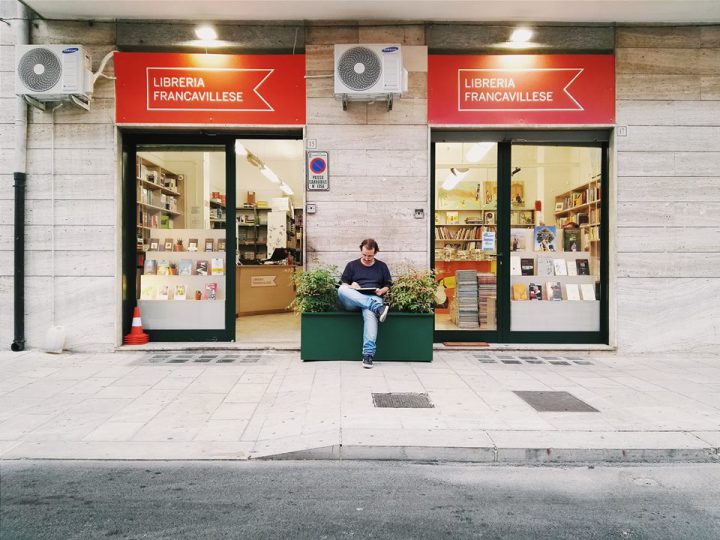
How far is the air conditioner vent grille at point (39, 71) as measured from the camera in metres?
7.13

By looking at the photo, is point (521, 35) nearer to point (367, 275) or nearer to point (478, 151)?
point (478, 151)

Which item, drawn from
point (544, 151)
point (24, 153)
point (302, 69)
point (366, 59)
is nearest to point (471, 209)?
point (544, 151)

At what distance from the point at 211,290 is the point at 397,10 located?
16.7ft

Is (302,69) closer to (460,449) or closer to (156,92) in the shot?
(156,92)

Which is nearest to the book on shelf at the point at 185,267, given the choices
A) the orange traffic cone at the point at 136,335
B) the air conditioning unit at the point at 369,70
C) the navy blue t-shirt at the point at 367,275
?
the orange traffic cone at the point at 136,335

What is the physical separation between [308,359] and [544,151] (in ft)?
16.4

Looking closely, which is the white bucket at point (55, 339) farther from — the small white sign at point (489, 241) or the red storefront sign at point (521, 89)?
the small white sign at point (489, 241)

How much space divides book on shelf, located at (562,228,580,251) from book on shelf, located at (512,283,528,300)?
97 centimetres

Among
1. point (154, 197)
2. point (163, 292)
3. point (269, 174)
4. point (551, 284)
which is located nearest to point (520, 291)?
point (551, 284)

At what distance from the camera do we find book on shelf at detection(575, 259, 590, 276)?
8.32 meters

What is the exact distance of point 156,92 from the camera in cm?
768

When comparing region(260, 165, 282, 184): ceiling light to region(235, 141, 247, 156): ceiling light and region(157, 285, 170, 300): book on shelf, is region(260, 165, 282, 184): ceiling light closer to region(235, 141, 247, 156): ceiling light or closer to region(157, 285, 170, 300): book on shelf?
region(235, 141, 247, 156): ceiling light

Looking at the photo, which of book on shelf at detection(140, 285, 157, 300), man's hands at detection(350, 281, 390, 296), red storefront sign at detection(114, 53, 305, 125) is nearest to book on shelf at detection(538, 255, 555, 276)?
man's hands at detection(350, 281, 390, 296)

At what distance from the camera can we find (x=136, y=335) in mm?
7875
